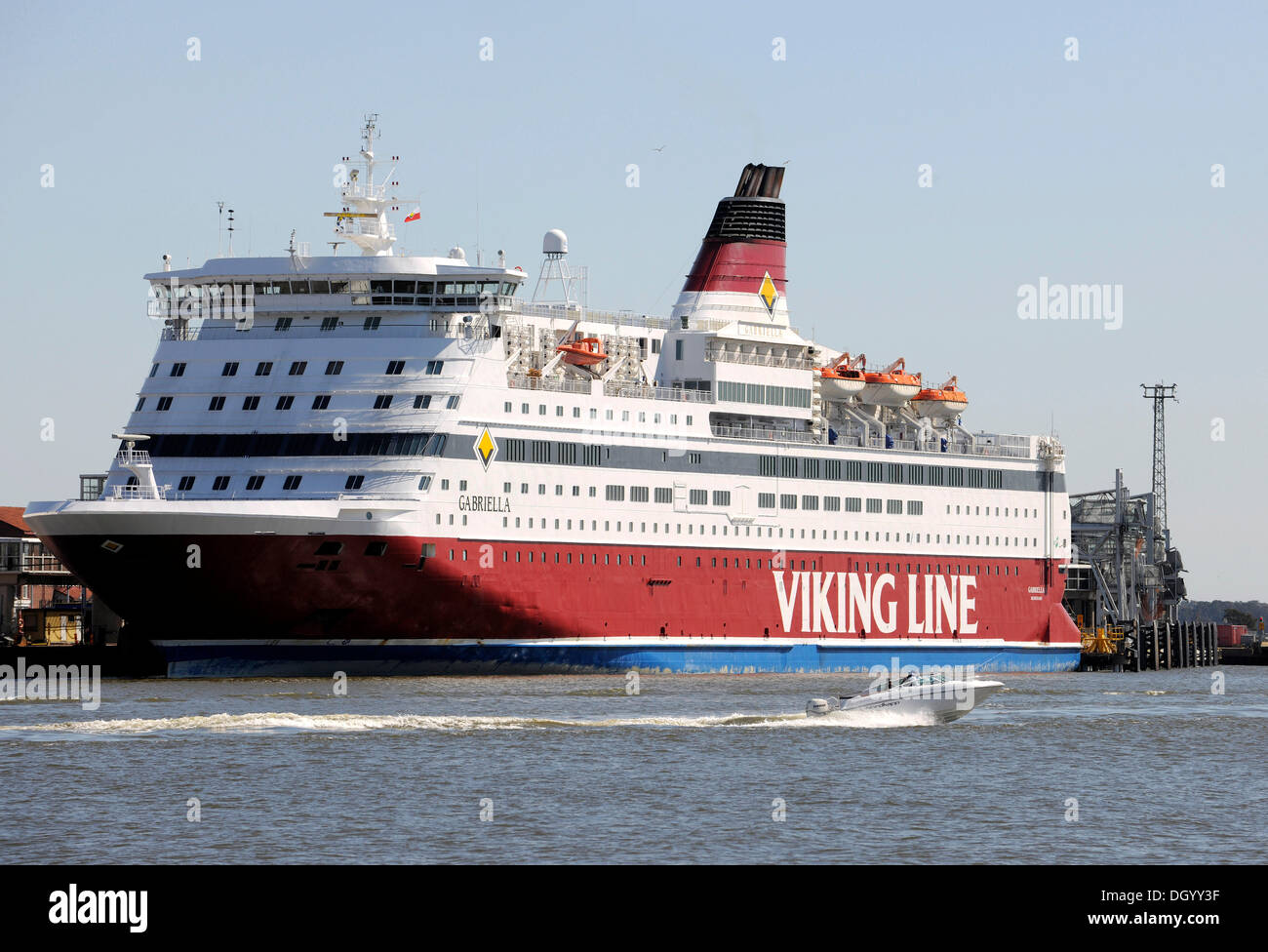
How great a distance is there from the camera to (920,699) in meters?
47.2

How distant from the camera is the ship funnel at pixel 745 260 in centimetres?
7488

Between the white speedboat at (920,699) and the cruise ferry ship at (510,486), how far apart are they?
16.2m

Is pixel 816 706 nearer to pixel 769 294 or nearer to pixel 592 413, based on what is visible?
pixel 592 413

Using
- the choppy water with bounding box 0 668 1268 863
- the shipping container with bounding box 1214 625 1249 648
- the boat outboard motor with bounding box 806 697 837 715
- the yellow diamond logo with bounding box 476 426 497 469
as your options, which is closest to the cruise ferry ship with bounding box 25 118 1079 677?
the yellow diamond logo with bounding box 476 426 497 469

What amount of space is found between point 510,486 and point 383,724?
63.8 ft

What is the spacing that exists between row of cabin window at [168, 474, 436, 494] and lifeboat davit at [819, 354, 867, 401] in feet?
74.2

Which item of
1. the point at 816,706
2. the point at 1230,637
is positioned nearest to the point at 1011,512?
the point at 816,706

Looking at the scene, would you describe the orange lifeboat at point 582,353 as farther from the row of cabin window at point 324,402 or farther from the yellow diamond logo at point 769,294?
the yellow diamond logo at point 769,294

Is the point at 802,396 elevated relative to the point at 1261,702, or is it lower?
elevated

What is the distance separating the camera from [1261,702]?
63.0 meters
